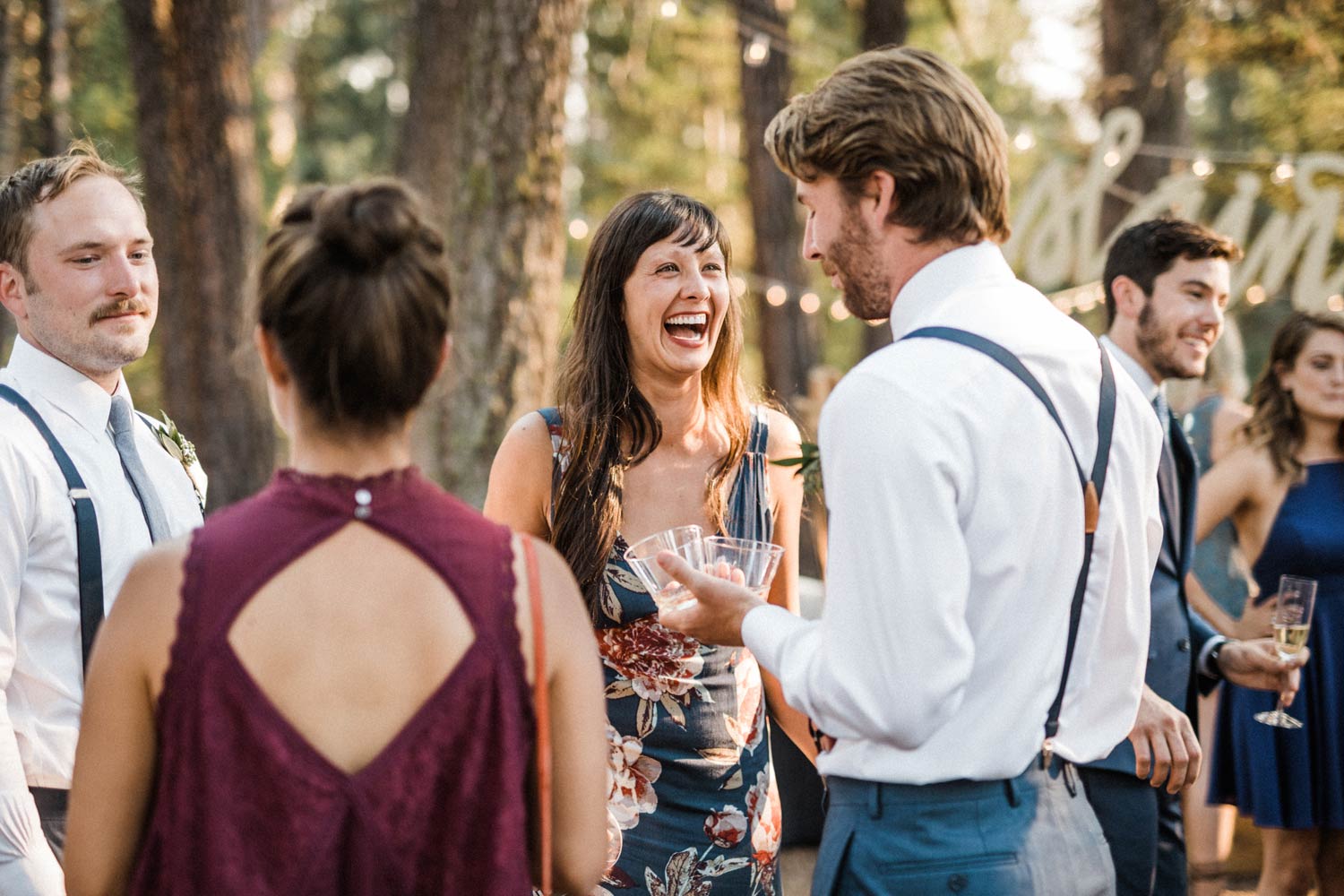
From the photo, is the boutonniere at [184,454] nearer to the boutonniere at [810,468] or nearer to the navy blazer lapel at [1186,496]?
the boutonniere at [810,468]

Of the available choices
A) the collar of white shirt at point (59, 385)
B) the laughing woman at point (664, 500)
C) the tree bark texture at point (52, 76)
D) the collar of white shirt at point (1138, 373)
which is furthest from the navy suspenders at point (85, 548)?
the tree bark texture at point (52, 76)

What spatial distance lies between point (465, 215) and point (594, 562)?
13.6ft

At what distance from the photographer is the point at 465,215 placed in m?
6.69

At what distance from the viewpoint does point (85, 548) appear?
2.57m

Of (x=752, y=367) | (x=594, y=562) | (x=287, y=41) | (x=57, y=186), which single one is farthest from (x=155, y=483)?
(x=752, y=367)

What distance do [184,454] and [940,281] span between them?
2.00 m

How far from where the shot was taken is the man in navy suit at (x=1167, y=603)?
2.53m

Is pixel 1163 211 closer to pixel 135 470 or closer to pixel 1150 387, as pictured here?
pixel 1150 387

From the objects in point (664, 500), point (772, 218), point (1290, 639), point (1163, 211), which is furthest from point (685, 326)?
point (772, 218)

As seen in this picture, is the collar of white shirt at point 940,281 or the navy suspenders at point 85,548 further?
the navy suspenders at point 85,548

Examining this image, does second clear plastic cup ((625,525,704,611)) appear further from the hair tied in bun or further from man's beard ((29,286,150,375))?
man's beard ((29,286,150,375))

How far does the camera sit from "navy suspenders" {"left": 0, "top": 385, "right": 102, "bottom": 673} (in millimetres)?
2553

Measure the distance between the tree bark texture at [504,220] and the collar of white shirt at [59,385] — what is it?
371 centimetres

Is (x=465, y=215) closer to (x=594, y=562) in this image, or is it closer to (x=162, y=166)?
(x=162, y=166)
